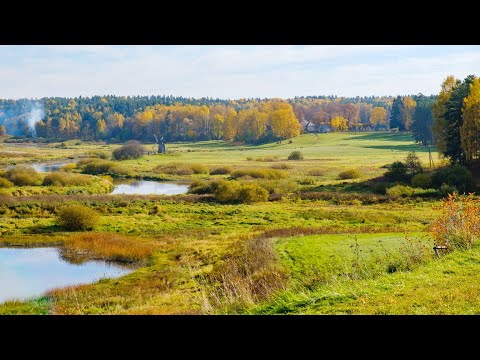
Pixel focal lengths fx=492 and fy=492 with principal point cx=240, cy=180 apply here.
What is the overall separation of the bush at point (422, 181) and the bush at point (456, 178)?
1.26ft

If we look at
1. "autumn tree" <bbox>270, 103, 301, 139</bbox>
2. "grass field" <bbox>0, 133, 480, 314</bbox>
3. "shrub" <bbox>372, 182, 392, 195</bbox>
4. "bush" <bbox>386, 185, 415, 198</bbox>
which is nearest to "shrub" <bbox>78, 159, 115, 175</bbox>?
"grass field" <bbox>0, 133, 480, 314</bbox>

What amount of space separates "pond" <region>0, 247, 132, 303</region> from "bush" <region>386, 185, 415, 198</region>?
21.2 metres

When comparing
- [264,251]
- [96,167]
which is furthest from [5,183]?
[264,251]

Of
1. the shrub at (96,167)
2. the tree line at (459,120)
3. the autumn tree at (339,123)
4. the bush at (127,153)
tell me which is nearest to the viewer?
the tree line at (459,120)

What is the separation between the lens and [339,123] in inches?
3659

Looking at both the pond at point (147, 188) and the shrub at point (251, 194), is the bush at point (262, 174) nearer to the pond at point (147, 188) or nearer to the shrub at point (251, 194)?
the pond at point (147, 188)

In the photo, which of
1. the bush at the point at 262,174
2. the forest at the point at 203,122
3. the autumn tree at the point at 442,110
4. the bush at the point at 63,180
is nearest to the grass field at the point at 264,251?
the bush at the point at 262,174

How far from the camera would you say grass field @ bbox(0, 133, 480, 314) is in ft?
26.3

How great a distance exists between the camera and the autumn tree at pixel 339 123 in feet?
301

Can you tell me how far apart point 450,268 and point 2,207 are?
27541 mm
